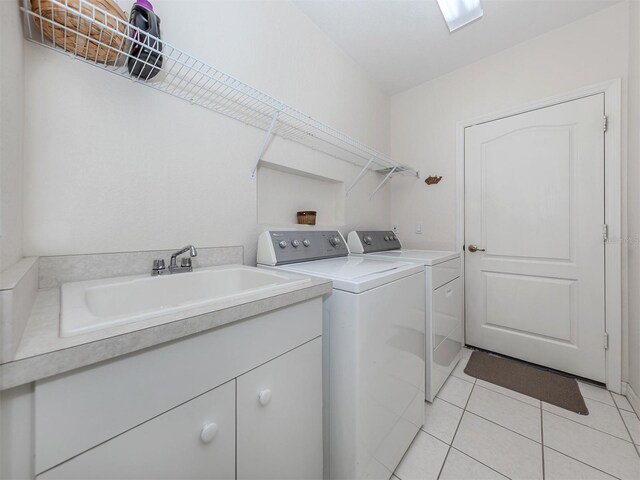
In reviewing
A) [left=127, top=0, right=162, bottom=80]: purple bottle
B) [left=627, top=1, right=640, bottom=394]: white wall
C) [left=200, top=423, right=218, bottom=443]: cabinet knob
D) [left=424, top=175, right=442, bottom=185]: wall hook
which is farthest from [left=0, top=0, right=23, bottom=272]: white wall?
[left=627, top=1, right=640, bottom=394]: white wall

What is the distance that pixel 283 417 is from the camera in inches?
33.0

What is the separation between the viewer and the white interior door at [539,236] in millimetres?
1831

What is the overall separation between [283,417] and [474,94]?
290 centimetres

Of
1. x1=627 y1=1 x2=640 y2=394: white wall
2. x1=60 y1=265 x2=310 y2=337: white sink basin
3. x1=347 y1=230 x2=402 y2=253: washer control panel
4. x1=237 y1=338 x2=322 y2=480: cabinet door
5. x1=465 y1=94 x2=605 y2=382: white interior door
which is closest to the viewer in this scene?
x1=60 y1=265 x2=310 y2=337: white sink basin

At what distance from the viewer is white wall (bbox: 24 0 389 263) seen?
2.98ft

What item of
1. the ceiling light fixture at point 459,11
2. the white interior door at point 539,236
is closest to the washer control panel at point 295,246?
the white interior door at point 539,236

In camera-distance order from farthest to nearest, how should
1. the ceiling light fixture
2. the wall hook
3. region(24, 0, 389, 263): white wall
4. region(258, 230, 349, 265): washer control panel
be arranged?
the wall hook < the ceiling light fixture < region(258, 230, 349, 265): washer control panel < region(24, 0, 389, 263): white wall

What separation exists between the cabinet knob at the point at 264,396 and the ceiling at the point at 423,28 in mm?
2320

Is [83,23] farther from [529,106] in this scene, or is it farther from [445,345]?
[529,106]

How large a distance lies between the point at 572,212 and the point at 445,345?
55.0 inches

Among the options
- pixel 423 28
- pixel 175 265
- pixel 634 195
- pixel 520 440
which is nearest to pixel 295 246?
pixel 175 265

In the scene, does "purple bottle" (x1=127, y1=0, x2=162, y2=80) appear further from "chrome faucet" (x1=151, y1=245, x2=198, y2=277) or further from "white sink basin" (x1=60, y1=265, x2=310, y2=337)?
"white sink basin" (x1=60, y1=265, x2=310, y2=337)

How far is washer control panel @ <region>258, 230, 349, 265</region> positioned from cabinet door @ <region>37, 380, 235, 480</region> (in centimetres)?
78

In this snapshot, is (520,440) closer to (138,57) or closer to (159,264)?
(159,264)
